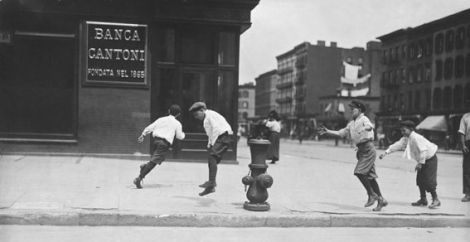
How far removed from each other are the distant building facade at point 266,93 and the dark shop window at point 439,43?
5579 centimetres

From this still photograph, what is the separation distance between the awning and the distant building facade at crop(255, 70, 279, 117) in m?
57.6

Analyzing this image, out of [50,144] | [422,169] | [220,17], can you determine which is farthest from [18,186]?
[220,17]

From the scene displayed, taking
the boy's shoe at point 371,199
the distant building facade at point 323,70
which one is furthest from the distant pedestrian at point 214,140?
the distant building facade at point 323,70

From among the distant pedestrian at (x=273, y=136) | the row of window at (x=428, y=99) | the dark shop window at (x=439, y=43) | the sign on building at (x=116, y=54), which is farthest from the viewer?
the dark shop window at (x=439, y=43)

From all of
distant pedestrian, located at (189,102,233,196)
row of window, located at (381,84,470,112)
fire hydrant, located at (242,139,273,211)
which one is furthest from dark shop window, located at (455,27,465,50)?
fire hydrant, located at (242,139,273,211)

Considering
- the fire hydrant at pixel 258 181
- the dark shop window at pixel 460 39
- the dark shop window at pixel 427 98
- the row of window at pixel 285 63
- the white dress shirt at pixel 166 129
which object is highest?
the row of window at pixel 285 63

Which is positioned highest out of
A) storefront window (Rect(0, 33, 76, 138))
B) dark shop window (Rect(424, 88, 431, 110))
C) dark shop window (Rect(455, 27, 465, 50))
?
dark shop window (Rect(455, 27, 465, 50))

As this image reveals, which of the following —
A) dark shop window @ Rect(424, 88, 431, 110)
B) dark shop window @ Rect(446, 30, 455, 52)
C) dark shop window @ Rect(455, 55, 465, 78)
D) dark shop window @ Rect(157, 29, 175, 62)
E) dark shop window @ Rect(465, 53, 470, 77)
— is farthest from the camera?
dark shop window @ Rect(424, 88, 431, 110)

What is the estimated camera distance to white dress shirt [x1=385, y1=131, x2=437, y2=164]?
857cm

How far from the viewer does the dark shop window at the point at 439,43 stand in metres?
52.7

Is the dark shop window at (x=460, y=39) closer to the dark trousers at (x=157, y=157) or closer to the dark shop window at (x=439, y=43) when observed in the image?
the dark shop window at (x=439, y=43)

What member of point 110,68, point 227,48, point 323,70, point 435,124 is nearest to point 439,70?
point 435,124

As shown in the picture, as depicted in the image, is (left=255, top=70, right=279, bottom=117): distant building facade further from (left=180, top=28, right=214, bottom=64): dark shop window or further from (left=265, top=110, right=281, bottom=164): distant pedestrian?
(left=180, top=28, right=214, bottom=64): dark shop window

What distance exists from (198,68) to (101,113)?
297cm
